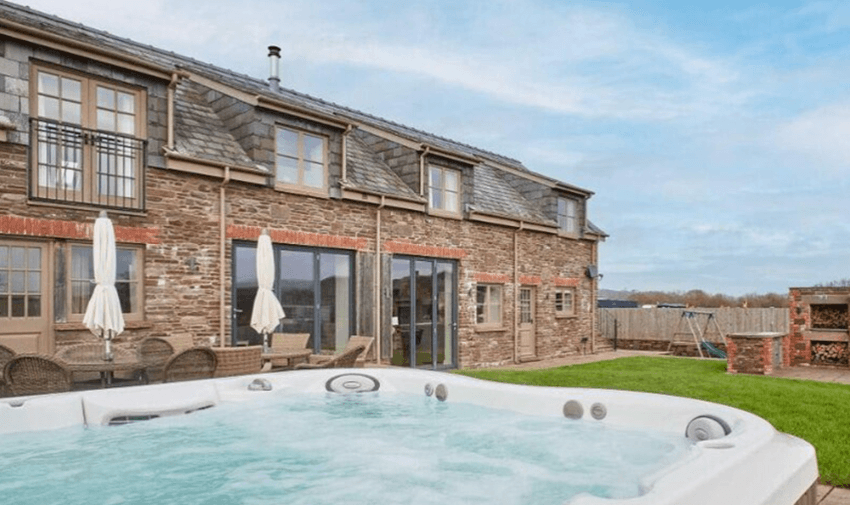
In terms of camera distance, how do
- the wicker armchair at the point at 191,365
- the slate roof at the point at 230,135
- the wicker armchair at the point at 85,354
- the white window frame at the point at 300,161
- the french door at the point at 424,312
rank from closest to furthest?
1. the wicker armchair at the point at 191,365
2. the wicker armchair at the point at 85,354
3. the slate roof at the point at 230,135
4. the white window frame at the point at 300,161
5. the french door at the point at 424,312

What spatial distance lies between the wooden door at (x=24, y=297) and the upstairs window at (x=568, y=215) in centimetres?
1266

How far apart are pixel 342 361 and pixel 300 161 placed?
13.6 feet

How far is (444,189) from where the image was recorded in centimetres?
1348

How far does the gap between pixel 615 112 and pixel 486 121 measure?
230 inches

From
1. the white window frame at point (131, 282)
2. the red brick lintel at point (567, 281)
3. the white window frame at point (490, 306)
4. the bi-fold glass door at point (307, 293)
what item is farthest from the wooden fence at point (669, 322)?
the white window frame at point (131, 282)

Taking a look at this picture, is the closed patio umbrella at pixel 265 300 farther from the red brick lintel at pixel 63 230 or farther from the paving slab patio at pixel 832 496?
the paving slab patio at pixel 832 496

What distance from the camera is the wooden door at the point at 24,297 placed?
7621 millimetres

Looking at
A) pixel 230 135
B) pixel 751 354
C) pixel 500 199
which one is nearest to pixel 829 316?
pixel 751 354

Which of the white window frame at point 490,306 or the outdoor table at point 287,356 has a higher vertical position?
the white window frame at point 490,306

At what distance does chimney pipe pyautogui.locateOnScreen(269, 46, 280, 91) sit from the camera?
45.2 feet

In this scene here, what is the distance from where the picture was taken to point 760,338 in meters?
11.2

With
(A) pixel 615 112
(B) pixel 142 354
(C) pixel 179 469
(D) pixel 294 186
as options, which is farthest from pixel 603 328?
(C) pixel 179 469

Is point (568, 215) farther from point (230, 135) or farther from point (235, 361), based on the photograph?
point (235, 361)

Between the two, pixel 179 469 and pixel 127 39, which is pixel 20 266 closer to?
pixel 179 469
